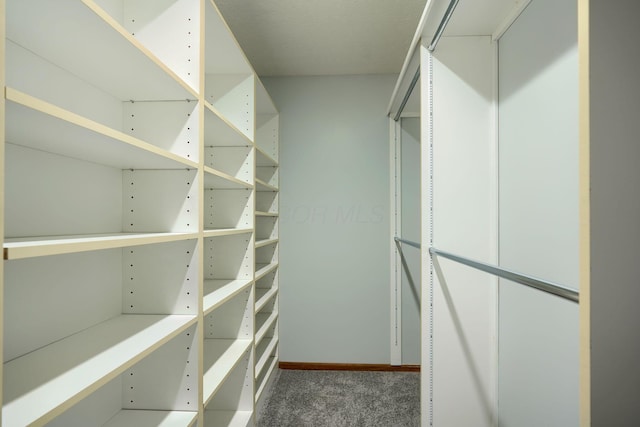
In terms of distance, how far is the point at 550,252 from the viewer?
3.34ft

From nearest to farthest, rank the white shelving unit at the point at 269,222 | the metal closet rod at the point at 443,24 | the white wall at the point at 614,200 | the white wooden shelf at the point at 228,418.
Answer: the white wall at the point at 614,200 → the metal closet rod at the point at 443,24 → the white wooden shelf at the point at 228,418 → the white shelving unit at the point at 269,222

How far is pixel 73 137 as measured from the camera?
0.72 m

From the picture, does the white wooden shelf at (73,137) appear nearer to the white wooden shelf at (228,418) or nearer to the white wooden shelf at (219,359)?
the white wooden shelf at (219,359)

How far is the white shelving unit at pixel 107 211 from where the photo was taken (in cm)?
67

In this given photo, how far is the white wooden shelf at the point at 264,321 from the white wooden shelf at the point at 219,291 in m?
0.53

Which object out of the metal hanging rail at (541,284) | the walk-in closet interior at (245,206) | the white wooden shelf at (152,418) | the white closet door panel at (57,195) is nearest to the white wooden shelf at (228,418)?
the walk-in closet interior at (245,206)

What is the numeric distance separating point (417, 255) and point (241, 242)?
1.50m

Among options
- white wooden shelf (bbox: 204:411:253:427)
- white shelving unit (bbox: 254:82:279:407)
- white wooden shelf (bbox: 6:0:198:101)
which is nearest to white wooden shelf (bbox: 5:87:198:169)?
white wooden shelf (bbox: 6:0:198:101)

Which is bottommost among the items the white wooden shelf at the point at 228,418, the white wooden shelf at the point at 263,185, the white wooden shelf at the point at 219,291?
the white wooden shelf at the point at 228,418

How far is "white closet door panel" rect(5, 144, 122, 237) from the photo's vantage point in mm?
781

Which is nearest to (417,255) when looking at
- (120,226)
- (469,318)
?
(469,318)

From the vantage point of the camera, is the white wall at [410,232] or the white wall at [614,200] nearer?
the white wall at [614,200]

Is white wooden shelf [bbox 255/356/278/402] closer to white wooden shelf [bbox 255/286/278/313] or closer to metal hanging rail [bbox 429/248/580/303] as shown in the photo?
white wooden shelf [bbox 255/286/278/313]

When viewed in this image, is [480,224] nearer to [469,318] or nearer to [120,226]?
[469,318]
